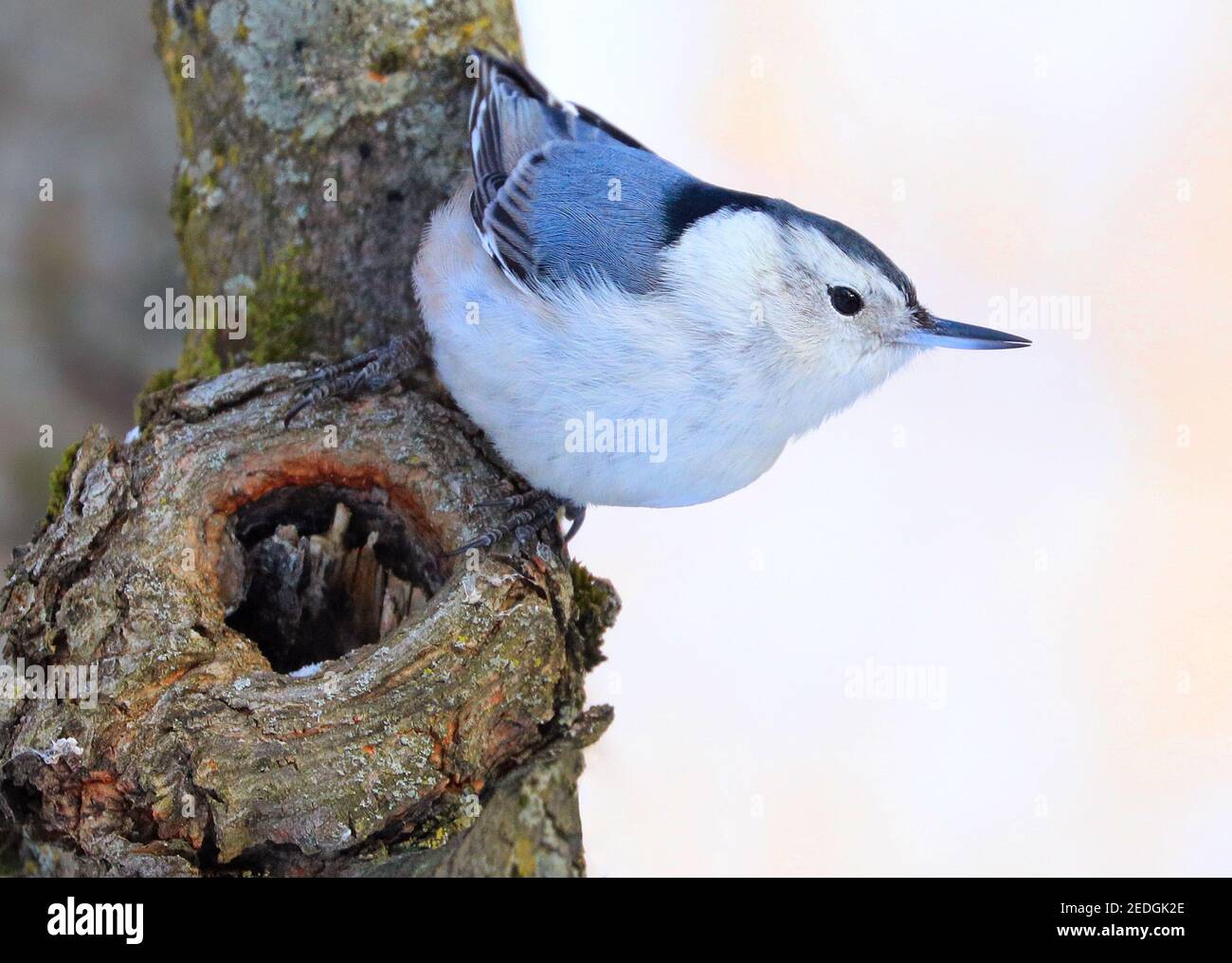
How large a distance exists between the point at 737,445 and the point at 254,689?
75cm

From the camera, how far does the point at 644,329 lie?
1.66m

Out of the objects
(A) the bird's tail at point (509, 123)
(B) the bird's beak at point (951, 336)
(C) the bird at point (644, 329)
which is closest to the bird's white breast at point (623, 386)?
(C) the bird at point (644, 329)

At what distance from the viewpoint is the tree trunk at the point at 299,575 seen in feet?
4.48

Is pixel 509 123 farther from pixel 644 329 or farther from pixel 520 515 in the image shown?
pixel 520 515

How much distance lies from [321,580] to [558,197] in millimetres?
702

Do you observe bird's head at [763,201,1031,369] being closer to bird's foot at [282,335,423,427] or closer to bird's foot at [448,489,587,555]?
bird's foot at [448,489,587,555]

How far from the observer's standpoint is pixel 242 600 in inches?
65.2

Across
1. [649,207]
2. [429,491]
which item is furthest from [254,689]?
[649,207]

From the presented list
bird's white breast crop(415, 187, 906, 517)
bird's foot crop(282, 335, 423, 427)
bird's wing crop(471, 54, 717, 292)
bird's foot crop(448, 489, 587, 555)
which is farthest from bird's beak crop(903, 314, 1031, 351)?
bird's foot crop(282, 335, 423, 427)

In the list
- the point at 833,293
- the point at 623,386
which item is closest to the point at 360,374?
the point at 623,386

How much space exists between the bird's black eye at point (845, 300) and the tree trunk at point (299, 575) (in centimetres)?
56

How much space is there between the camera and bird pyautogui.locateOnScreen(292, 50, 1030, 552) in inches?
65.1

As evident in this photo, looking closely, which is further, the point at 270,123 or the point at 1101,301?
the point at 1101,301

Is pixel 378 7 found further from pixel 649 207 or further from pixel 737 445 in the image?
pixel 737 445
